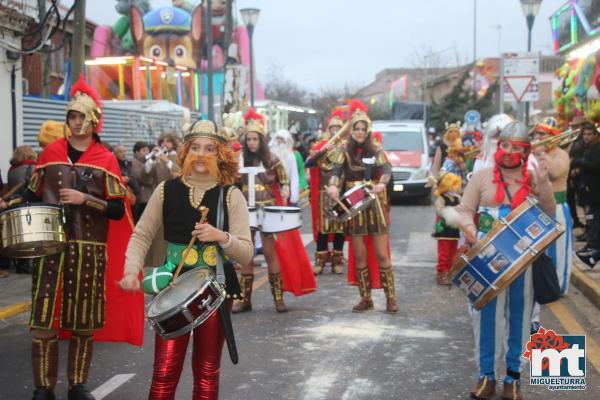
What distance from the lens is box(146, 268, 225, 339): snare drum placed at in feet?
13.0

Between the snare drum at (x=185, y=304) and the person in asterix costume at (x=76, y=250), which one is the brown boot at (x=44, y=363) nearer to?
the person in asterix costume at (x=76, y=250)

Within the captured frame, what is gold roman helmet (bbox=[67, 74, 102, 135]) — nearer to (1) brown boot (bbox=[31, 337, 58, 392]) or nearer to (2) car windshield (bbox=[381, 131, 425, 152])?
(1) brown boot (bbox=[31, 337, 58, 392])

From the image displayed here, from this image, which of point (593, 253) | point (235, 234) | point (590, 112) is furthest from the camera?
point (590, 112)

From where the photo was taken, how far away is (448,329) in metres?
7.46

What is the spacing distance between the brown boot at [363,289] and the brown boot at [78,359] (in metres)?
3.42

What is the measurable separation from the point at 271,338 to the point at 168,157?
19.0 ft

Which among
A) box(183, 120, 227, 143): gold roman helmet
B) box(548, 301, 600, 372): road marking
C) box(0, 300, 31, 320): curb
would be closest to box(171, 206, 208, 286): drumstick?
box(183, 120, 227, 143): gold roman helmet

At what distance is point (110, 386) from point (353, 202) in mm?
3090

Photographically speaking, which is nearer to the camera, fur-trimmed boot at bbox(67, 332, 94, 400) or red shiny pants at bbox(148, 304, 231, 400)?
red shiny pants at bbox(148, 304, 231, 400)

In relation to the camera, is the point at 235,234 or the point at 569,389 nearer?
the point at 235,234

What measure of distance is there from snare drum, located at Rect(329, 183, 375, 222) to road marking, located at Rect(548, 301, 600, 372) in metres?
2.11

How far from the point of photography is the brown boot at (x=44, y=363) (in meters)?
5.18

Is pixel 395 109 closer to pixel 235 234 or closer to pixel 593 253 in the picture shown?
pixel 593 253

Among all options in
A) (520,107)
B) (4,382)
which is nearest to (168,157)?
(4,382)
